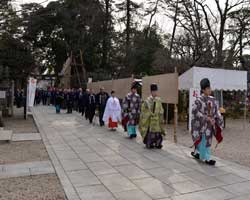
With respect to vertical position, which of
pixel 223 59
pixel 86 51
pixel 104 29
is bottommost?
pixel 223 59

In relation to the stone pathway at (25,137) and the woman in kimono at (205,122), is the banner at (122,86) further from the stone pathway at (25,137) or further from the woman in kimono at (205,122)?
the woman in kimono at (205,122)

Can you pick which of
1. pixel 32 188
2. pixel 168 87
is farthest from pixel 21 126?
pixel 32 188

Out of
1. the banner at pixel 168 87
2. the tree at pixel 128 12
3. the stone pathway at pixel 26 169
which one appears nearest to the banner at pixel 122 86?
the banner at pixel 168 87

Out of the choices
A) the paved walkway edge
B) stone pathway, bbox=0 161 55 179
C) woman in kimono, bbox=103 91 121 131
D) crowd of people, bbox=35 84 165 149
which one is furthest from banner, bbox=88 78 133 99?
stone pathway, bbox=0 161 55 179

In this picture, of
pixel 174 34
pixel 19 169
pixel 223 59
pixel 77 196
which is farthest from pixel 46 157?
pixel 174 34

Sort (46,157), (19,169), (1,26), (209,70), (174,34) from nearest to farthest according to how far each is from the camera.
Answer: (19,169) < (46,157) < (209,70) < (1,26) < (174,34)

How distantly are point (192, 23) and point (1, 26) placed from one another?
44.6ft

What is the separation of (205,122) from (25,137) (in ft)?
19.9

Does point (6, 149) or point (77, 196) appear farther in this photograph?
point (6, 149)

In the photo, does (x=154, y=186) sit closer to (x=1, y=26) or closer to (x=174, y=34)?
(x=1, y=26)

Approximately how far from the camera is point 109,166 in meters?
6.02

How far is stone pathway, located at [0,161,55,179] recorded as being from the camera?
5480mm

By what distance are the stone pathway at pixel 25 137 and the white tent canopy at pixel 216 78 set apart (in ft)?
18.7

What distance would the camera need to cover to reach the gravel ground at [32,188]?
Answer: 437 cm
